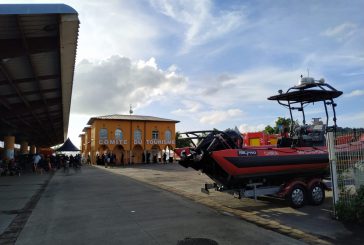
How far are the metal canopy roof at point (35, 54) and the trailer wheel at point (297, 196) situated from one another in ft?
24.5

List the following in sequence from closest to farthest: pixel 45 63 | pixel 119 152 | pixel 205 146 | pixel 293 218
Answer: pixel 293 218 → pixel 205 146 → pixel 45 63 → pixel 119 152

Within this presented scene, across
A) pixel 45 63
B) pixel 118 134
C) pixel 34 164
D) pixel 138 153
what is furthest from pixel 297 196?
pixel 138 153

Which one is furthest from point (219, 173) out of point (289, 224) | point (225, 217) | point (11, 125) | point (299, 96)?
point (11, 125)

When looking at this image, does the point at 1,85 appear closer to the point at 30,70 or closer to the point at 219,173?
the point at 30,70

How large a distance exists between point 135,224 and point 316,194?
209 inches

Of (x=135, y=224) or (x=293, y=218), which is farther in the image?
(x=293, y=218)

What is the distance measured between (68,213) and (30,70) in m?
9.23

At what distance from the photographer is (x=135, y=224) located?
8492 millimetres

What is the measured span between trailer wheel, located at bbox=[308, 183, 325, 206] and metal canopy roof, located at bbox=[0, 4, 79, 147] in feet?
26.3

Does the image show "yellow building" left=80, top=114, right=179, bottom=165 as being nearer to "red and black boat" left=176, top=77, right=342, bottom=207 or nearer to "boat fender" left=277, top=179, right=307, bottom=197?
"red and black boat" left=176, top=77, right=342, bottom=207

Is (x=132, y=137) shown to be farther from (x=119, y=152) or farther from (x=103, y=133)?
(x=103, y=133)

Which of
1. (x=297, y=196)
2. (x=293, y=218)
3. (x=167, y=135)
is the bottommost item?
(x=293, y=218)

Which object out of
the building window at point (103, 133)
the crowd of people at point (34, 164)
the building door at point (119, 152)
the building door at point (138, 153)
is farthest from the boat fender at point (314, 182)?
the building door at point (138, 153)

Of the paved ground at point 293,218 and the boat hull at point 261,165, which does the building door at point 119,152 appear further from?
the boat hull at point 261,165
